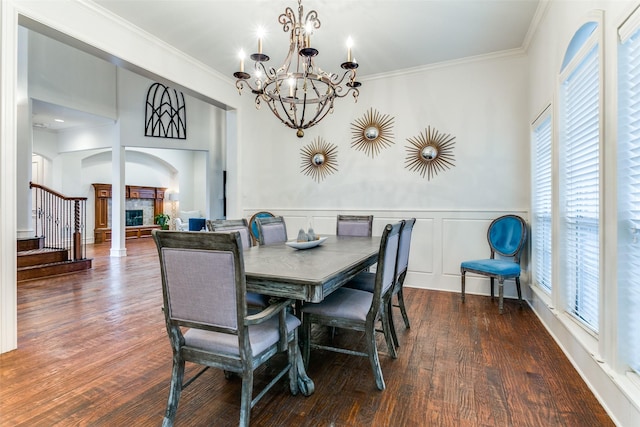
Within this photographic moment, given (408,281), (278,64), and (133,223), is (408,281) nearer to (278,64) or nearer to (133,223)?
(278,64)

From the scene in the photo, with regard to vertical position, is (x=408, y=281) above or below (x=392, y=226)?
below

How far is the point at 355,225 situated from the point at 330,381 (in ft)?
6.73

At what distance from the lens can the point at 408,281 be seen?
4.36 metres

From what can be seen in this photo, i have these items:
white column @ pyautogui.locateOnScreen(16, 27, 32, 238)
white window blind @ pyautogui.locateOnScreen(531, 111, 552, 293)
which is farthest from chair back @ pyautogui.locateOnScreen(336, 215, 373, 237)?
white column @ pyautogui.locateOnScreen(16, 27, 32, 238)

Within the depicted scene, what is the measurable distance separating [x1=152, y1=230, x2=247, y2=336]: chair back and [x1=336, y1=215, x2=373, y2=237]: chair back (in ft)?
8.20

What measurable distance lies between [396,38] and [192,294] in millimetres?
3448

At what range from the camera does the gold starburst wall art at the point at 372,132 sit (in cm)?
447

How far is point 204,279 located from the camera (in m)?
1.37

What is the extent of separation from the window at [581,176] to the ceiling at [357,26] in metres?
1.17

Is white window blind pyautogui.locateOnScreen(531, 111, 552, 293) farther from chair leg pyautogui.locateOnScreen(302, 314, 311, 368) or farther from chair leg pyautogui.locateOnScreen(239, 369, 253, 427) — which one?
chair leg pyautogui.locateOnScreen(239, 369, 253, 427)

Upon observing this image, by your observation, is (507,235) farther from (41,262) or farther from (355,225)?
(41,262)

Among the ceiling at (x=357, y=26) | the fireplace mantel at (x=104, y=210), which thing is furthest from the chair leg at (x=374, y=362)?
the fireplace mantel at (x=104, y=210)

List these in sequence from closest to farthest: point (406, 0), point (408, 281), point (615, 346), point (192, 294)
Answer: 1. point (192, 294)
2. point (615, 346)
3. point (406, 0)
4. point (408, 281)

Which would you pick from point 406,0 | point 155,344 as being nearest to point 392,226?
point 155,344
